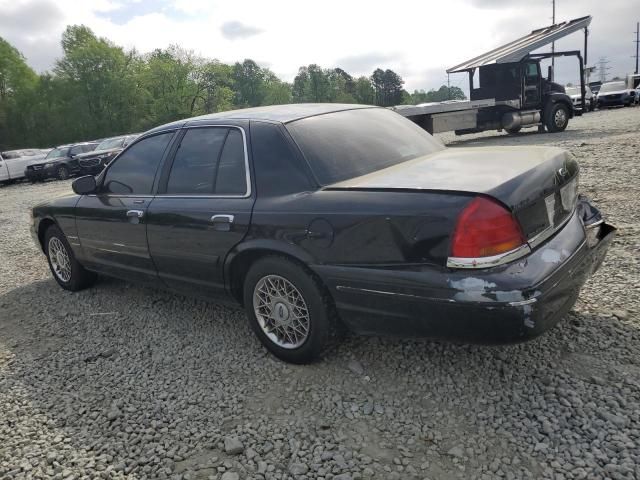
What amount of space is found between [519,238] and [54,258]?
15.2 feet

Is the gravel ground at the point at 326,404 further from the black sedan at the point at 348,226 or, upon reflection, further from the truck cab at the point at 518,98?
the truck cab at the point at 518,98

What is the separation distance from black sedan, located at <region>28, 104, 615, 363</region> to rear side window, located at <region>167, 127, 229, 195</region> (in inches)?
0.5

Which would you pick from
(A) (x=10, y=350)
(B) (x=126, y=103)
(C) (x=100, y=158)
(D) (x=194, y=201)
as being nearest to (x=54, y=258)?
(A) (x=10, y=350)

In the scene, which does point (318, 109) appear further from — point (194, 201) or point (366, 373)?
point (366, 373)

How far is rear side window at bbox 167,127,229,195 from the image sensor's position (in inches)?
137

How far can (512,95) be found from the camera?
15.6 meters

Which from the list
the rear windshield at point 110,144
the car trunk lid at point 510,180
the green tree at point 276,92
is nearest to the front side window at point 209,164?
the car trunk lid at point 510,180

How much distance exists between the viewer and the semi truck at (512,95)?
48.6 feet

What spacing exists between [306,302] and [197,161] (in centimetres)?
142

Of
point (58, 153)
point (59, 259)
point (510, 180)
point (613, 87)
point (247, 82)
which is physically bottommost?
point (59, 259)

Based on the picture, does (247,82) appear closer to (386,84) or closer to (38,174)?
(386,84)

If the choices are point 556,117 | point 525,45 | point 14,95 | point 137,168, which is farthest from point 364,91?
point 137,168

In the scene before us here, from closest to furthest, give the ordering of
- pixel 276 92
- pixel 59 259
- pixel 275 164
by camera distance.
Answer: pixel 275 164 → pixel 59 259 → pixel 276 92

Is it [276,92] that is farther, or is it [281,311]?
[276,92]
